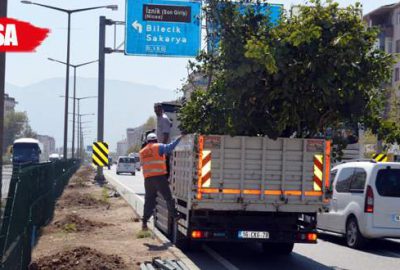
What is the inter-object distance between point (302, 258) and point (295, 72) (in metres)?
3.48

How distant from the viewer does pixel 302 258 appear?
1248 cm

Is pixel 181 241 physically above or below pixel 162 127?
below

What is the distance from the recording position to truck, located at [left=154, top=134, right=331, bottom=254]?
36.1 feet

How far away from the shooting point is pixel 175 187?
12867 mm

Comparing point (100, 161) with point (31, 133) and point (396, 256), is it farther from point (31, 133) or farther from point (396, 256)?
point (31, 133)

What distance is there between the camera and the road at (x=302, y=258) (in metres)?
11.5

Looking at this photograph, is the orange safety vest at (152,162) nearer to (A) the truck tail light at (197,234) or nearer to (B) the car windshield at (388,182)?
(A) the truck tail light at (197,234)

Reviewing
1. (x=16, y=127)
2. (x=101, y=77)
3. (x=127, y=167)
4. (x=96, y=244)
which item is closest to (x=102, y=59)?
(x=101, y=77)

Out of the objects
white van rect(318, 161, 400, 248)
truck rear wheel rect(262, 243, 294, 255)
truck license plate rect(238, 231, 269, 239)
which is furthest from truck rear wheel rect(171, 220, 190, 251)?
white van rect(318, 161, 400, 248)

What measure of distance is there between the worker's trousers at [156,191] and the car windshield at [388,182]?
4.01 meters

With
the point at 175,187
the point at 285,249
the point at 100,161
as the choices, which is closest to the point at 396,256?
the point at 285,249

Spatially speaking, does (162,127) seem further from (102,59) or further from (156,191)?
(102,59)

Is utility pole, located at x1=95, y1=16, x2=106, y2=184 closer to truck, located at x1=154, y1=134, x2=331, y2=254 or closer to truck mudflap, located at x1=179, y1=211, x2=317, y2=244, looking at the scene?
truck, located at x1=154, y1=134, x2=331, y2=254

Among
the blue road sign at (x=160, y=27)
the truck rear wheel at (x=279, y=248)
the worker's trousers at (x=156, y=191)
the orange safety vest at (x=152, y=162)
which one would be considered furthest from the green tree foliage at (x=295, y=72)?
the blue road sign at (x=160, y=27)
